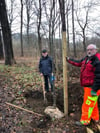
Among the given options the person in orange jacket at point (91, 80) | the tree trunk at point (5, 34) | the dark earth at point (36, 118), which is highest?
the tree trunk at point (5, 34)

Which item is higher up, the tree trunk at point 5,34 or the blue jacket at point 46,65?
the tree trunk at point 5,34

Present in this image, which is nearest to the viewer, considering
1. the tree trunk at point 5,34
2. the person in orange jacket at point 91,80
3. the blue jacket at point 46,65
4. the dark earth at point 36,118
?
the person in orange jacket at point 91,80

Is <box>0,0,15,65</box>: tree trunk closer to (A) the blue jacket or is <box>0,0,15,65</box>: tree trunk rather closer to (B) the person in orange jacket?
(A) the blue jacket

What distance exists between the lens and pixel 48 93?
502 cm

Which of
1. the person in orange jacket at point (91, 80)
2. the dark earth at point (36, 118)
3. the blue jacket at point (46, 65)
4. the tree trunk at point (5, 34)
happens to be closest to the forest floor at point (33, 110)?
the dark earth at point (36, 118)

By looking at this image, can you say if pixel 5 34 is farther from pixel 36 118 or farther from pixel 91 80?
pixel 91 80

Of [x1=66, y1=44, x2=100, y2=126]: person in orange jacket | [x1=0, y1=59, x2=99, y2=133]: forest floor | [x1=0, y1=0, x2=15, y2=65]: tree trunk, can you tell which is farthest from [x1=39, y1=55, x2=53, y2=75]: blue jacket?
[x1=0, y1=0, x2=15, y2=65]: tree trunk

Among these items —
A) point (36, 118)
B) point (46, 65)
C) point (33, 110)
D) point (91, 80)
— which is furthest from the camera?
point (46, 65)

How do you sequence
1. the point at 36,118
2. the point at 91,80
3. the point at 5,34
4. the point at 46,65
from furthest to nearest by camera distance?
the point at 5,34 → the point at 46,65 → the point at 36,118 → the point at 91,80

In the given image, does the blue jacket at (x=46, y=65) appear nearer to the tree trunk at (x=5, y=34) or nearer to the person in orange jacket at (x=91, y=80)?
the person in orange jacket at (x=91, y=80)

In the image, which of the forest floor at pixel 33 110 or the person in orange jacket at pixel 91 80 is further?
the forest floor at pixel 33 110

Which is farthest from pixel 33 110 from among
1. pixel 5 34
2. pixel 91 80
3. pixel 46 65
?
pixel 5 34

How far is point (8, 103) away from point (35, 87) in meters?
1.82

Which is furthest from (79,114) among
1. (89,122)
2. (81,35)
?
(81,35)
